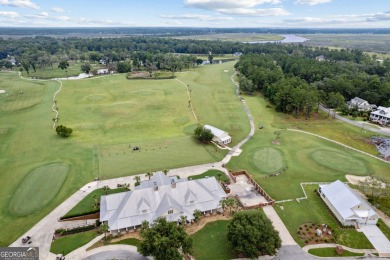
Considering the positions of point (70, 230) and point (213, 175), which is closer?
point (70, 230)

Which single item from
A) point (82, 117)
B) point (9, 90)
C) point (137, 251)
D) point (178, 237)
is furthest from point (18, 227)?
point (9, 90)

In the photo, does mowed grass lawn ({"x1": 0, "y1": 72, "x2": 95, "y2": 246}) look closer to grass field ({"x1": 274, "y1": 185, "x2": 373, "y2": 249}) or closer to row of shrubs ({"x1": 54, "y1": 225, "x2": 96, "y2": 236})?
row of shrubs ({"x1": 54, "y1": 225, "x2": 96, "y2": 236})

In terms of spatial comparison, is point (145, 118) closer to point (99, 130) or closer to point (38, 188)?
point (99, 130)

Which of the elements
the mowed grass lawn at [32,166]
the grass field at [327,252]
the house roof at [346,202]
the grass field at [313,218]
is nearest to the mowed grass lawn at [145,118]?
the mowed grass lawn at [32,166]

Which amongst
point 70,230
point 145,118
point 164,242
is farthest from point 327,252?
point 145,118

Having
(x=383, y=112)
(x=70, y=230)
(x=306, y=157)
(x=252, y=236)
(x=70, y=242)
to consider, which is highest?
(x=383, y=112)

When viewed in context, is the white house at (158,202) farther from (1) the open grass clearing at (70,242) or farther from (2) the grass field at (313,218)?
(2) the grass field at (313,218)
